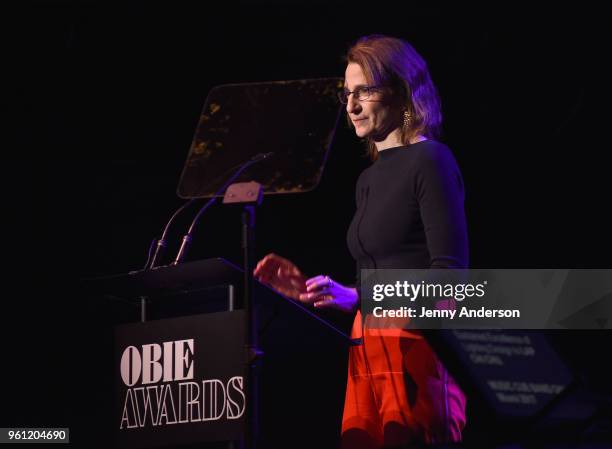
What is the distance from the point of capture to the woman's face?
2297 millimetres

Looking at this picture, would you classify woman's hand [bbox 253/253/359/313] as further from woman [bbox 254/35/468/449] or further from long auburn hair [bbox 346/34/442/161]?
long auburn hair [bbox 346/34/442/161]

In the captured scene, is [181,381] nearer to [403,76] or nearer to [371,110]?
[371,110]

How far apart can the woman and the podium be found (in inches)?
4.7

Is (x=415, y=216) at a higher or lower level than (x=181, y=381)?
higher

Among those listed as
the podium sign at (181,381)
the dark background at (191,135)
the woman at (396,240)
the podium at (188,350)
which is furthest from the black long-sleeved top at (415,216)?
the dark background at (191,135)

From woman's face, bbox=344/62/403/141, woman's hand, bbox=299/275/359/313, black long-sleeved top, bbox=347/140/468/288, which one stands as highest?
woman's face, bbox=344/62/403/141

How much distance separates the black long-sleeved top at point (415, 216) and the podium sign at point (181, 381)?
435mm

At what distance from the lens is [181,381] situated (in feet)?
6.82

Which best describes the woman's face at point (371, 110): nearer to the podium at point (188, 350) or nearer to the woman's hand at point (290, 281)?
the woman's hand at point (290, 281)

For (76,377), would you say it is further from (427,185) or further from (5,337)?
(427,185)

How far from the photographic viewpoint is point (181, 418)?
6.76 feet

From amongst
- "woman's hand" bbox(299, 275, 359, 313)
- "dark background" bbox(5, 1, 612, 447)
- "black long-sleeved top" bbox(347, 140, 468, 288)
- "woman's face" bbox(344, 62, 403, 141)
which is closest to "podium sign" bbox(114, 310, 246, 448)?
"woman's hand" bbox(299, 275, 359, 313)

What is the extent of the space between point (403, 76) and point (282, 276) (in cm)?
64

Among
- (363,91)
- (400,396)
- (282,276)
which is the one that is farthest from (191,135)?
(400,396)
